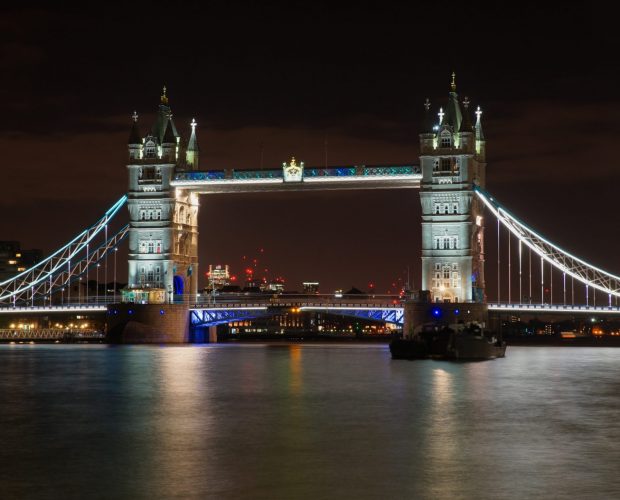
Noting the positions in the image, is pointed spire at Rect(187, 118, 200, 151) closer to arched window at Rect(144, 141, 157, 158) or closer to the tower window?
arched window at Rect(144, 141, 157, 158)

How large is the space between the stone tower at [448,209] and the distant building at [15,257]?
97.8 meters

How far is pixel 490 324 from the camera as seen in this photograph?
283 ft

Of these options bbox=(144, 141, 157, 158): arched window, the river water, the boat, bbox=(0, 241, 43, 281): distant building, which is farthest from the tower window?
bbox=(0, 241, 43, 281): distant building

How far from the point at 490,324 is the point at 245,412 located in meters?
57.7

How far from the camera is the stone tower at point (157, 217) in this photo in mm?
90438

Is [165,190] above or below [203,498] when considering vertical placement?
above

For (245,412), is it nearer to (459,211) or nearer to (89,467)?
(89,467)

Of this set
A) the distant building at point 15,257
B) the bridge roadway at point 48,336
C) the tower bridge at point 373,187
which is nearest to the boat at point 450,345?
the tower bridge at point 373,187

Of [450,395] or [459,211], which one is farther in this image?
[459,211]

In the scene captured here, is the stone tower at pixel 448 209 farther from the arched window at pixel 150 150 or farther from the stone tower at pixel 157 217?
the arched window at pixel 150 150

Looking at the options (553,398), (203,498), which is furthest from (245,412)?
(203,498)

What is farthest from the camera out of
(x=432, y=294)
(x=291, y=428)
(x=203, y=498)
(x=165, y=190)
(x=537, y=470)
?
(x=165, y=190)

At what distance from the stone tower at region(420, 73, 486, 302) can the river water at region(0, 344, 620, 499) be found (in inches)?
1473

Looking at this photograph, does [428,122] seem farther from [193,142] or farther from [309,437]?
[309,437]
